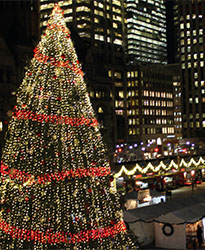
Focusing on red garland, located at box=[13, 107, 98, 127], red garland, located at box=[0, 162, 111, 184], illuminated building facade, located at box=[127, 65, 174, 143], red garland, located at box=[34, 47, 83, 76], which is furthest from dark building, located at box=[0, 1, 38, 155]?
illuminated building facade, located at box=[127, 65, 174, 143]

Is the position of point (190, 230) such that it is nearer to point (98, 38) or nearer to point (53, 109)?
point (53, 109)

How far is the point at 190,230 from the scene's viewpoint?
2280 centimetres

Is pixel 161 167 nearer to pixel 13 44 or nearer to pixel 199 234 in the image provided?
pixel 13 44

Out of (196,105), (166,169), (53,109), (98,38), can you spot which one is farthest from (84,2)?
(53,109)

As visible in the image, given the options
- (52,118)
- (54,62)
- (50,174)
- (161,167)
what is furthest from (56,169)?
(161,167)

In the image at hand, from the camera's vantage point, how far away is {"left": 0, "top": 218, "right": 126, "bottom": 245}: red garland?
40.7 feet

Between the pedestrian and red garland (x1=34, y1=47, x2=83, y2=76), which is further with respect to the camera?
the pedestrian

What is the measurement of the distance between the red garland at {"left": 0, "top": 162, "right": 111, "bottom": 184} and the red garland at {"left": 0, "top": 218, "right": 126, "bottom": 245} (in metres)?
1.58

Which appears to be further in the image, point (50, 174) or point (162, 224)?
point (162, 224)

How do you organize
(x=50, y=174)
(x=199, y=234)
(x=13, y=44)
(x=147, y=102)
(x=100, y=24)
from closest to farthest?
(x=50, y=174) → (x=199, y=234) → (x=13, y=44) → (x=147, y=102) → (x=100, y=24)

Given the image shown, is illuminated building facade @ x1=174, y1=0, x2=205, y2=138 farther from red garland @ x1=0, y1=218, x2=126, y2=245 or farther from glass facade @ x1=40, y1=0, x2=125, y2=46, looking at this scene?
red garland @ x1=0, y1=218, x2=126, y2=245

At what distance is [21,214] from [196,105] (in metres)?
141

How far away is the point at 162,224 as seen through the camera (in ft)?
72.4

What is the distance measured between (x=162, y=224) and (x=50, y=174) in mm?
11444
